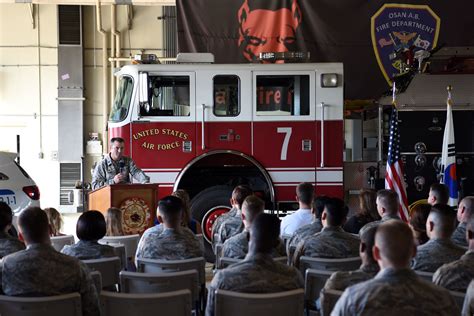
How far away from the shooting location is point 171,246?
16.7 ft


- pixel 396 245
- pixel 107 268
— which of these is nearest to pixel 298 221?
pixel 107 268

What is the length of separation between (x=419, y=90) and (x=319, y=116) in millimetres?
1330

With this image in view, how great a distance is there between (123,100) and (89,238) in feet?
16.2

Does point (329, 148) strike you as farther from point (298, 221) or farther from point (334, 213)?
point (334, 213)

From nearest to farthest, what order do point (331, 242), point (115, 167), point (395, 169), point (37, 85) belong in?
point (331, 242) → point (115, 167) → point (395, 169) → point (37, 85)

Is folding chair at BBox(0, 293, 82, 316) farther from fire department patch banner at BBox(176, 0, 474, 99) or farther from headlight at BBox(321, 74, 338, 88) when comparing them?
fire department patch banner at BBox(176, 0, 474, 99)

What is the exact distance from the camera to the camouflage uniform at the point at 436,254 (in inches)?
171

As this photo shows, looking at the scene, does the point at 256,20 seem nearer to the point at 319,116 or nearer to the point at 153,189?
the point at 319,116

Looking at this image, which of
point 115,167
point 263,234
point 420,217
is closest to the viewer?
point 263,234

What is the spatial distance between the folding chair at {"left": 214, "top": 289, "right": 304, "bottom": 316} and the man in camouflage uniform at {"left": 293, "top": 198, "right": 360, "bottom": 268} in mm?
1442

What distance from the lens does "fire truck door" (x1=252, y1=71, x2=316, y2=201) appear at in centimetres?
952

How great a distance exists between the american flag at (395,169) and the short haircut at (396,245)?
5.76m

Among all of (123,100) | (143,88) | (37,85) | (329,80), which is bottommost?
(123,100)

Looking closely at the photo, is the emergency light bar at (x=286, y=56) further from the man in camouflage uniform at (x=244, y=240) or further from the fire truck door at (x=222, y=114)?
the man in camouflage uniform at (x=244, y=240)
